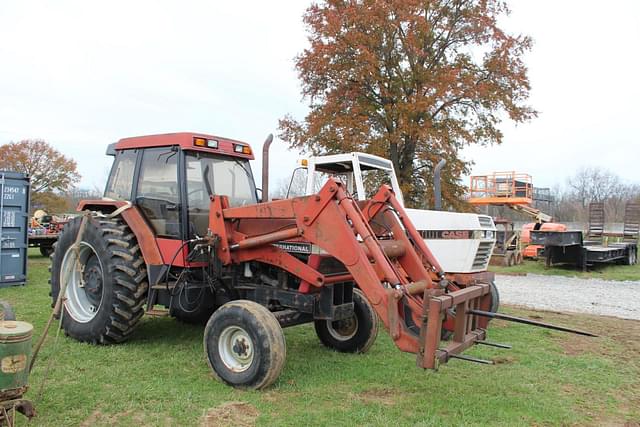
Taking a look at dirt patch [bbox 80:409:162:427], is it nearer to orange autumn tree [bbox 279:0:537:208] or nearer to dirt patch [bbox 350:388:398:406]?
dirt patch [bbox 350:388:398:406]

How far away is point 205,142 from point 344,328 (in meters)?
2.70

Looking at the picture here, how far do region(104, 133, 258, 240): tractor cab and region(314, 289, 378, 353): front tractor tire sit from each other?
5.93 ft

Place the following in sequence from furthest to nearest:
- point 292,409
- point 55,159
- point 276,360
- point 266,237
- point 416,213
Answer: point 55,159 → point 416,213 → point 266,237 → point 276,360 → point 292,409

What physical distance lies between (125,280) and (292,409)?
247cm

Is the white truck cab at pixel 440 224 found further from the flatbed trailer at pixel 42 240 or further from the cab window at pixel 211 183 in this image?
the flatbed trailer at pixel 42 240

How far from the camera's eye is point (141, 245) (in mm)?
5668

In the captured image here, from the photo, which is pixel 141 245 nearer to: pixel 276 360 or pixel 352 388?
pixel 276 360

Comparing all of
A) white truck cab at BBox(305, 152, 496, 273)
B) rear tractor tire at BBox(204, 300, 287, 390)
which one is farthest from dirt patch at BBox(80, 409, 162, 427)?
white truck cab at BBox(305, 152, 496, 273)

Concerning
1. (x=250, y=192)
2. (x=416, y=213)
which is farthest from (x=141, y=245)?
(x=416, y=213)

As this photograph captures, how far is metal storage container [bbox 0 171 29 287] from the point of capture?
33.9 ft

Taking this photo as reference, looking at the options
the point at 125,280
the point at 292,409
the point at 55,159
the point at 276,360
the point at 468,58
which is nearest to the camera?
the point at 292,409

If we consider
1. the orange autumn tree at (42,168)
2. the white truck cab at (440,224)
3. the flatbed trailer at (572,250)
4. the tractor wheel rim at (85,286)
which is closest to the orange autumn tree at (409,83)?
the flatbed trailer at (572,250)

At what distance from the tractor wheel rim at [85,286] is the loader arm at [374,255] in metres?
1.65

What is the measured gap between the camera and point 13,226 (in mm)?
10539
